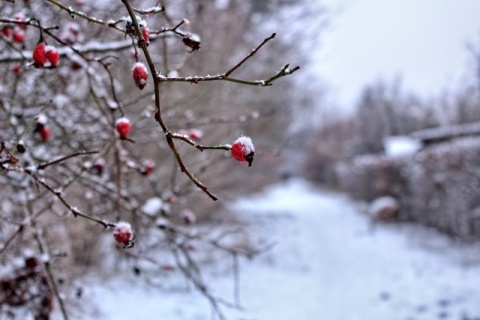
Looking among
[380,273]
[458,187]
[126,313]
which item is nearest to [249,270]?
[380,273]

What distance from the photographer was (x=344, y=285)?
6.59 metres

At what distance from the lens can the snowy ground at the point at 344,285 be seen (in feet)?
17.1

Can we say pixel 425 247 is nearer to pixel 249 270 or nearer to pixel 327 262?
pixel 327 262

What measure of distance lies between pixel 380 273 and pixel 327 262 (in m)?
1.36

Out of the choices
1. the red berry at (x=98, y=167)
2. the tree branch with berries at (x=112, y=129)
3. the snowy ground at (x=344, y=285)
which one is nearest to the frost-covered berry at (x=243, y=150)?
the tree branch with berries at (x=112, y=129)

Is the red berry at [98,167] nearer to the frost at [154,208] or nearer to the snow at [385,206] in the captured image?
the frost at [154,208]

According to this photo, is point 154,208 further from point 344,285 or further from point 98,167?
point 344,285

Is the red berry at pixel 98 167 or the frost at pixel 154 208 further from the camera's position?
the frost at pixel 154 208

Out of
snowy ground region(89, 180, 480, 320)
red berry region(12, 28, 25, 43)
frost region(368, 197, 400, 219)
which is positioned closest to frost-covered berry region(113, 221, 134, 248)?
red berry region(12, 28, 25, 43)

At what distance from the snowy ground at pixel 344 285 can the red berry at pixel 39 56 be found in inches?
91.5

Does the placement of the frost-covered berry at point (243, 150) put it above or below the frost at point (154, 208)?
below

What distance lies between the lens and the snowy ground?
521 centimetres

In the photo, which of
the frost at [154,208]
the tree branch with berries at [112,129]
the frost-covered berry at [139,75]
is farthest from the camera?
the frost at [154,208]

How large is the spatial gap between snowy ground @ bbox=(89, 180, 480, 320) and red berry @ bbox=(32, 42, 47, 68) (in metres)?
2.33
